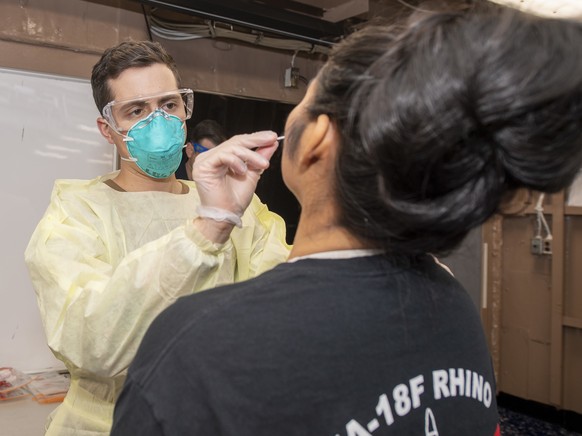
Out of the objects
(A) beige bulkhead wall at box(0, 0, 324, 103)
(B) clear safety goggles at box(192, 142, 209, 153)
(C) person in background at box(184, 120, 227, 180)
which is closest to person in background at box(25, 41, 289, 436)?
(B) clear safety goggles at box(192, 142, 209, 153)

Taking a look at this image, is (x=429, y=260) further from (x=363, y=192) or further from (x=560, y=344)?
(x=560, y=344)

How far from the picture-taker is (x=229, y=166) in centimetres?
101

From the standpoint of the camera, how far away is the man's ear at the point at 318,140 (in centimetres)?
66

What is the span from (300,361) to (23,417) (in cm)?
165

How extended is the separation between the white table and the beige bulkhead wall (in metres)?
1.53

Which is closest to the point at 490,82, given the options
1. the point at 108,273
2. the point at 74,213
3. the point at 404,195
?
the point at 404,195

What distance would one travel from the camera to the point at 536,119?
541 millimetres

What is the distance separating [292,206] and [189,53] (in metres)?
1.16

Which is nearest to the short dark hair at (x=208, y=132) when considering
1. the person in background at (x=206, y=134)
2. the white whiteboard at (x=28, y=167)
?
the person in background at (x=206, y=134)

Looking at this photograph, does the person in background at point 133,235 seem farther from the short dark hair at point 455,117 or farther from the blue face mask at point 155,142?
the short dark hair at point 455,117

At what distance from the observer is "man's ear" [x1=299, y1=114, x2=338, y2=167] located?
66cm

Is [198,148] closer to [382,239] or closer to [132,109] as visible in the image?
[132,109]

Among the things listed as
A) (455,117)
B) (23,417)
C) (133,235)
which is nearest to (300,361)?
(455,117)

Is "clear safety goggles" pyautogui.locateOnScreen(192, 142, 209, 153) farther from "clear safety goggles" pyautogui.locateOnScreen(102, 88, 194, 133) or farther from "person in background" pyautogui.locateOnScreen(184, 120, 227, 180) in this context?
"clear safety goggles" pyautogui.locateOnScreen(102, 88, 194, 133)
